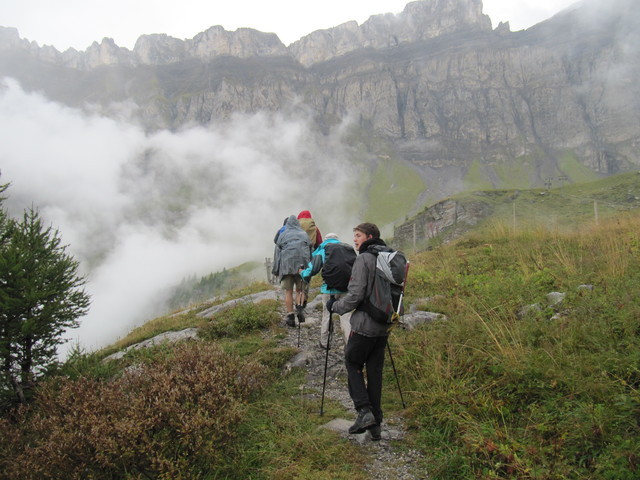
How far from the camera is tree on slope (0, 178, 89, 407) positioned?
8.43m

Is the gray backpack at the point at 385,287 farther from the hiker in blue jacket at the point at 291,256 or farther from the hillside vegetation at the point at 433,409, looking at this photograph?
the hiker in blue jacket at the point at 291,256

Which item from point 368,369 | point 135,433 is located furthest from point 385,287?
point 135,433

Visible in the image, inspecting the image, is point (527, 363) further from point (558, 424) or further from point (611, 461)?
point (611, 461)

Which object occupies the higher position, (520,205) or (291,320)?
(291,320)

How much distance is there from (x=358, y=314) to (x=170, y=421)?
7.99ft

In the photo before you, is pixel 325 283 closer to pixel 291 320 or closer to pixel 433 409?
pixel 433 409

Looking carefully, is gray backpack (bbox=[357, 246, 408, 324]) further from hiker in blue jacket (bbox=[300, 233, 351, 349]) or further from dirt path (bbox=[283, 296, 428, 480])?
dirt path (bbox=[283, 296, 428, 480])

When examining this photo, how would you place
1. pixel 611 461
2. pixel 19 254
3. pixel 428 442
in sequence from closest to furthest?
pixel 611 461, pixel 428 442, pixel 19 254

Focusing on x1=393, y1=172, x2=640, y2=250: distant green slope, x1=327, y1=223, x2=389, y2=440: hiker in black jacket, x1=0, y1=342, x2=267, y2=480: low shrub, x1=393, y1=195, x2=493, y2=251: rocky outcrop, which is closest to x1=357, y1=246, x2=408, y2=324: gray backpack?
x1=327, y1=223, x2=389, y2=440: hiker in black jacket

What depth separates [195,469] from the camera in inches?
160

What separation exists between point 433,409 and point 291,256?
17.5ft

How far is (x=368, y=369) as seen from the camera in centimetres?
512

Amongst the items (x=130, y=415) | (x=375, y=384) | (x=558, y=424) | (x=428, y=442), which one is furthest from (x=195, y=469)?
(x=558, y=424)

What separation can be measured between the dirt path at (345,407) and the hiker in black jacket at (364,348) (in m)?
0.19
